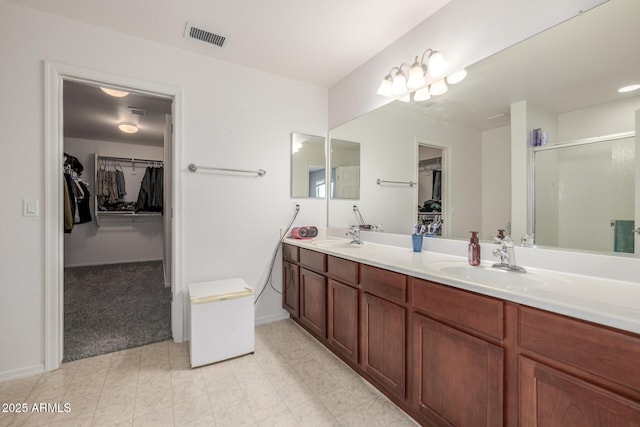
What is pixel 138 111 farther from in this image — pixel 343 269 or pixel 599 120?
pixel 599 120

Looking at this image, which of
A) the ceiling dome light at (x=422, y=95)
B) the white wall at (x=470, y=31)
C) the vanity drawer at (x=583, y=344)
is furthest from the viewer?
the ceiling dome light at (x=422, y=95)

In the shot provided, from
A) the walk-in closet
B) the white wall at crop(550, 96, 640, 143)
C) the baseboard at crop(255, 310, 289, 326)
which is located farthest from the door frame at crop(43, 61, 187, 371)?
the white wall at crop(550, 96, 640, 143)

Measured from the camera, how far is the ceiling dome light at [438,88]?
183 cm

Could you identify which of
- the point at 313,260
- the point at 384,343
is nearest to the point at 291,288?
the point at 313,260

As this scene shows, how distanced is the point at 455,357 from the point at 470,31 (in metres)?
1.78

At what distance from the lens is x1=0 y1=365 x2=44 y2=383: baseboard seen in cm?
176

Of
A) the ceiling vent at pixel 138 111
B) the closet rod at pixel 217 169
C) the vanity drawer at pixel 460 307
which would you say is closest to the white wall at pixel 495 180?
the vanity drawer at pixel 460 307

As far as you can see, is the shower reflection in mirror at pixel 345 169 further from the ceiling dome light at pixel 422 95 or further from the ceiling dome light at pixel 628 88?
the ceiling dome light at pixel 628 88

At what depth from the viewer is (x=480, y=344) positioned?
1.06m

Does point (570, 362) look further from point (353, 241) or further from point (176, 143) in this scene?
point (176, 143)

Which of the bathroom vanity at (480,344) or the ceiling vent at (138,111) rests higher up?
the ceiling vent at (138,111)

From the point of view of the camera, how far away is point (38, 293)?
185 centimetres

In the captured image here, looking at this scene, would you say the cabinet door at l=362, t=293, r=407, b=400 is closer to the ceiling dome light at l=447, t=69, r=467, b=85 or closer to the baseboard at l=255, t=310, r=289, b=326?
the baseboard at l=255, t=310, r=289, b=326

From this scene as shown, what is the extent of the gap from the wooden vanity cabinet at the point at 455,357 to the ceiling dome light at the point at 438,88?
1314 millimetres
